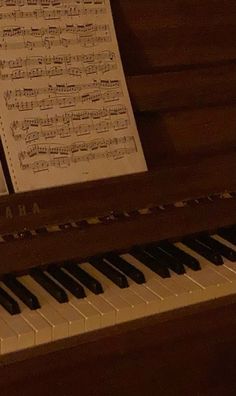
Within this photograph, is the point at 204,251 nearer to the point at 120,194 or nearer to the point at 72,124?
the point at 120,194

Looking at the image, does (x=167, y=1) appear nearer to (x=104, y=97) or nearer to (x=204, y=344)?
(x=104, y=97)

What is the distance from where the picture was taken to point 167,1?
1.66m

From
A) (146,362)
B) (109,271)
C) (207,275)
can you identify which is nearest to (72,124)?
(109,271)

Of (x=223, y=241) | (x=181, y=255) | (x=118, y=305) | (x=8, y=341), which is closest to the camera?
(x=8, y=341)

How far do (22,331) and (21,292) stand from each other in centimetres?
12

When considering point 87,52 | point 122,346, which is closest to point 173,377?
point 122,346

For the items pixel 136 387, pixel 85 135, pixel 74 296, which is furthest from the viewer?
pixel 136 387

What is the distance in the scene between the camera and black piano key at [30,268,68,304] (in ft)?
4.43

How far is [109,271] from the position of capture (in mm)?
1457

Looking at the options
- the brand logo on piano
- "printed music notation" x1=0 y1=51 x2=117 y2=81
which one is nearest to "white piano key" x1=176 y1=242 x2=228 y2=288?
the brand logo on piano

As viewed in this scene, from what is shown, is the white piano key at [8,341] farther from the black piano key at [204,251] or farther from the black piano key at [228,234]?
the black piano key at [228,234]

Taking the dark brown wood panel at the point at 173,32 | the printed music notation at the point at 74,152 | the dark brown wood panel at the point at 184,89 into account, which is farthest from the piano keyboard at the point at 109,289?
the dark brown wood panel at the point at 173,32

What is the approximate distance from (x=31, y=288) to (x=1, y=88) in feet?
1.27

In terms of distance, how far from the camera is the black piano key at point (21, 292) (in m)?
1.32
